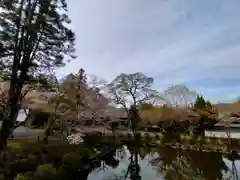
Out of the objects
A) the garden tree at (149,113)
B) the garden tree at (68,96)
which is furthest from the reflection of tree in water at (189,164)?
the garden tree at (149,113)

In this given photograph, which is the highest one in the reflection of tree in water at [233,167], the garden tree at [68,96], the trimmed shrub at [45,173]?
the garden tree at [68,96]

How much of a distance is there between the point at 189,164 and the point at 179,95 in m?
21.0

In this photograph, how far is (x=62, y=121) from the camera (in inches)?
719

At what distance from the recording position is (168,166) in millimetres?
12523

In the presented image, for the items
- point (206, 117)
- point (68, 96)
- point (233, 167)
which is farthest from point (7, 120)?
point (206, 117)

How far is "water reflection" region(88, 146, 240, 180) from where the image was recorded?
10380 millimetres

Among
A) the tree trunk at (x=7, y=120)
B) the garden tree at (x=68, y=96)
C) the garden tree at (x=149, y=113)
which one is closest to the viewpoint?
the tree trunk at (x=7, y=120)

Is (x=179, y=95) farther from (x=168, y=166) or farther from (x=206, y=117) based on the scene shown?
(x=168, y=166)

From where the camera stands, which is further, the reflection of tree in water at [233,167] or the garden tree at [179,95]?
the garden tree at [179,95]

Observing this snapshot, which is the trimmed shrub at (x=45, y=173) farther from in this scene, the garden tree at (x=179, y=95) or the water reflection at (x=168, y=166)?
the garden tree at (x=179, y=95)

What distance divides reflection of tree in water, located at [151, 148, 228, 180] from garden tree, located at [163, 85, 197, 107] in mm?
16034

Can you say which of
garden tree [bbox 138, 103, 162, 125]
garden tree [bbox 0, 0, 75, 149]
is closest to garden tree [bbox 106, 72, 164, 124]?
garden tree [bbox 138, 103, 162, 125]

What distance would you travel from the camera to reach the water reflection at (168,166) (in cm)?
1038

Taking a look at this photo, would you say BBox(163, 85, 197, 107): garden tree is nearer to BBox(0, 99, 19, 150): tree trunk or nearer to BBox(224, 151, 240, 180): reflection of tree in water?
BBox(224, 151, 240, 180): reflection of tree in water
